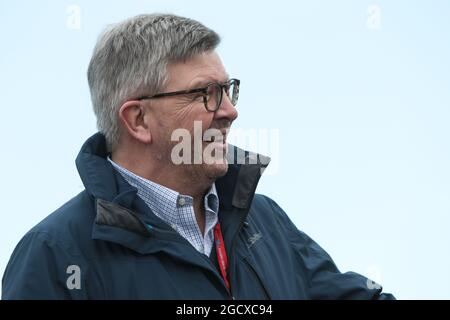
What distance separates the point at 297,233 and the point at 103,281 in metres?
0.77

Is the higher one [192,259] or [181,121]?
[181,121]

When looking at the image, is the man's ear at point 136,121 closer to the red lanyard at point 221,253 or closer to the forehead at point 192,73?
the forehead at point 192,73

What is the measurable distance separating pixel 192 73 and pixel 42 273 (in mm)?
720

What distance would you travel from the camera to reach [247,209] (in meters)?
2.01

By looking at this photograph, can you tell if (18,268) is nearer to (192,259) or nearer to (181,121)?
(192,259)

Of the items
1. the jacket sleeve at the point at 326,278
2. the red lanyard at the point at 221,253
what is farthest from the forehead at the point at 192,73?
the jacket sleeve at the point at 326,278

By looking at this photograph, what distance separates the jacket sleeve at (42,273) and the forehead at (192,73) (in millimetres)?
584

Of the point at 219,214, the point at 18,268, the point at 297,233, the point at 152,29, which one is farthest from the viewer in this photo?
the point at 297,233

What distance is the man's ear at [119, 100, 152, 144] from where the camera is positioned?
6.35 feet

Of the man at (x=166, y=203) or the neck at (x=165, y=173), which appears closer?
the man at (x=166, y=203)

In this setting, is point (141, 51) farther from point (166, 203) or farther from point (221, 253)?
point (221, 253)

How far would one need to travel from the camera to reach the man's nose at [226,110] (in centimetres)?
193

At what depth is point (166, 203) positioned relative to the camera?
74.1 inches
